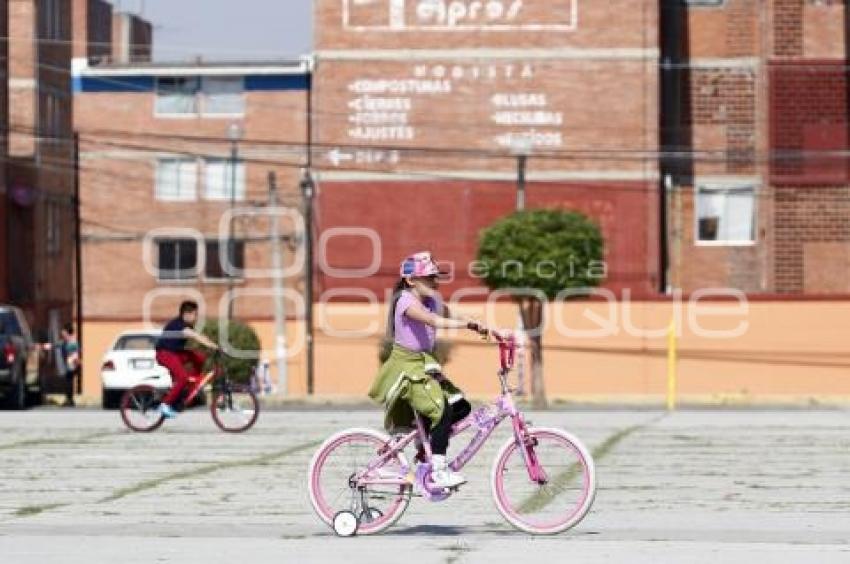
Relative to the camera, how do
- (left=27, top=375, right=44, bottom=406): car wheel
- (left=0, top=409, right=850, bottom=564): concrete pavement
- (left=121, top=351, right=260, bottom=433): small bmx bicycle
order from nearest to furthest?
(left=0, top=409, right=850, bottom=564): concrete pavement, (left=121, top=351, right=260, bottom=433): small bmx bicycle, (left=27, top=375, right=44, bottom=406): car wheel

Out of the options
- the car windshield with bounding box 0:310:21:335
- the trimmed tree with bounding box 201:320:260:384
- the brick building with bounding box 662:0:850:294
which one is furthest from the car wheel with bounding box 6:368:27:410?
the brick building with bounding box 662:0:850:294

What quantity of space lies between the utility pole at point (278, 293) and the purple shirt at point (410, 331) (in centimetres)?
4137

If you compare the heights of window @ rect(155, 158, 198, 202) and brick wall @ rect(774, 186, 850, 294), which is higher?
window @ rect(155, 158, 198, 202)

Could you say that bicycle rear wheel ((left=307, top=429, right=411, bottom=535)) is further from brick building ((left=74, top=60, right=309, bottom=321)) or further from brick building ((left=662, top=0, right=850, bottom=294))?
brick building ((left=74, top=60, right=309, bottom=321))

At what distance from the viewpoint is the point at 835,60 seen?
5981 cm

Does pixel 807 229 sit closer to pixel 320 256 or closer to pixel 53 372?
pixel 320 256

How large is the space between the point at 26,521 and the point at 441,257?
45.4m

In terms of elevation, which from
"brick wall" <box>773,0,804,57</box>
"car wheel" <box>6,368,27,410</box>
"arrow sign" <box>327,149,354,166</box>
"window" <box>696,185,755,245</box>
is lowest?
"car wheel" <box>6,368,27,410</box>

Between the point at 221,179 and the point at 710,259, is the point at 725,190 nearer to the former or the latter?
the point at 710,259

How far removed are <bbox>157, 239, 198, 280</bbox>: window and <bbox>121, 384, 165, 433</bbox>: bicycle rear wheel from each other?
39.8 metres

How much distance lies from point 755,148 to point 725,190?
54.1 inches

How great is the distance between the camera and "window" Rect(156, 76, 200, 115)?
2579 inches

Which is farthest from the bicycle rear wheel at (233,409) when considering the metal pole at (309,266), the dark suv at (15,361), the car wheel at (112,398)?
the metal pole at (309,266)

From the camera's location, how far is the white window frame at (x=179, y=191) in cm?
6575
